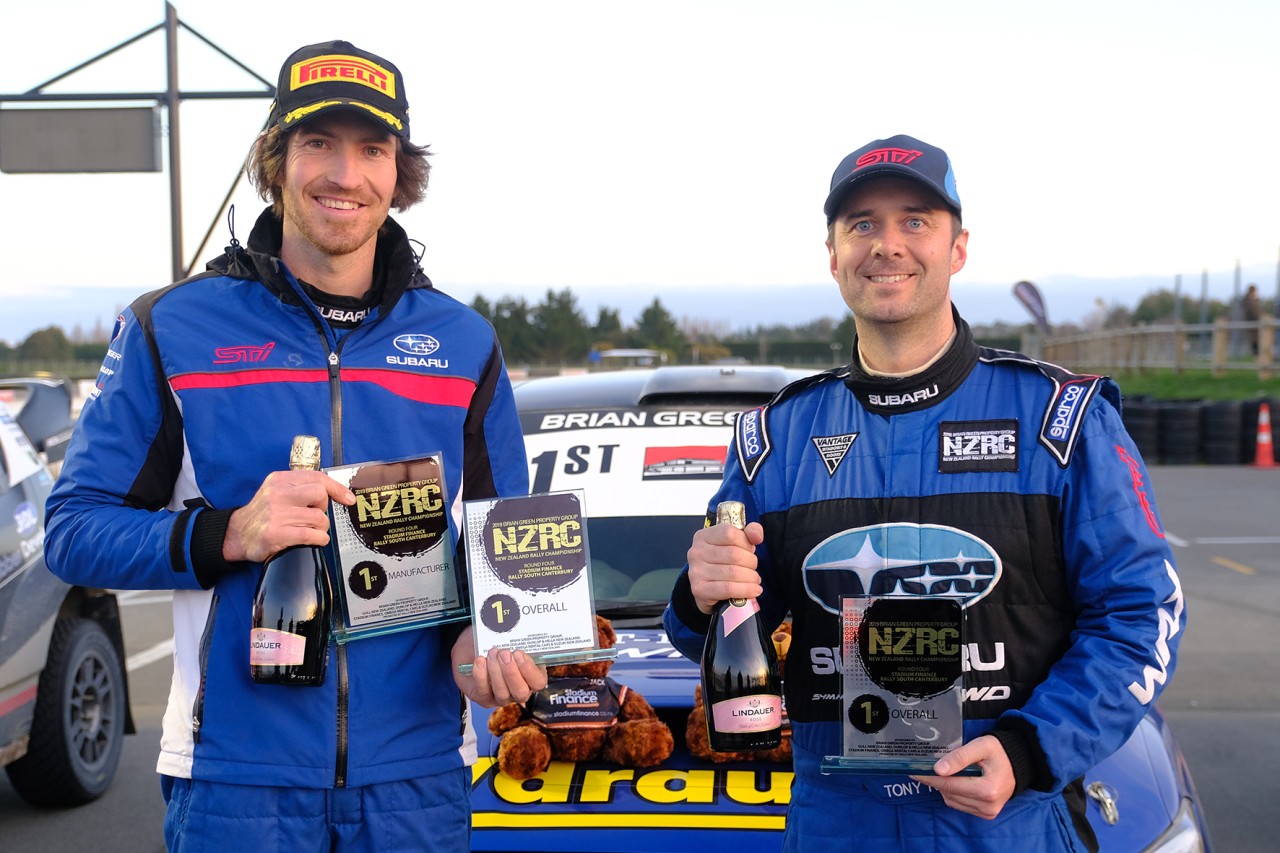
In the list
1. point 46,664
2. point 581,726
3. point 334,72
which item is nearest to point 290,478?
point 334,72

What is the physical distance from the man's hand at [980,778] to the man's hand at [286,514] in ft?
3.75

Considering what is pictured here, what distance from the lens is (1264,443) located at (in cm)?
1686

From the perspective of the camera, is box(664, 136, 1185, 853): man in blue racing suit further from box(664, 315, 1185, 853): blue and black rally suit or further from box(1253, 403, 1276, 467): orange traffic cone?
box(1253, 403, 1276, 467): orange traffic cone

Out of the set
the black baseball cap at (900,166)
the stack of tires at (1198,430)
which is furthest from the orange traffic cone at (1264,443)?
the black baseball cap at (900,166)

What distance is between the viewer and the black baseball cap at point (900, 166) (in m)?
2.24

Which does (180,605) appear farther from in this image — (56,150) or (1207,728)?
(56,150)

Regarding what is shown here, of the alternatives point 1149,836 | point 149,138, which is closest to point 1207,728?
point 1149,836

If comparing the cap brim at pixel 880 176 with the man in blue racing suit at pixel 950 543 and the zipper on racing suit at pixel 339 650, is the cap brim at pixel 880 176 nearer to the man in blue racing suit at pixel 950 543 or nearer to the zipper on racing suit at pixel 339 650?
the man in blue racing suit at pixel 950 543

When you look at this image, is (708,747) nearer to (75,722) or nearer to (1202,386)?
(75,722)

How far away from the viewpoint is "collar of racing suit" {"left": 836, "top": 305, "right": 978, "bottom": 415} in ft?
7.32

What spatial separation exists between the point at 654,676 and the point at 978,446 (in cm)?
120

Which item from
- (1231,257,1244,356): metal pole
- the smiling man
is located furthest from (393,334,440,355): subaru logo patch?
(1231,257,1244,356): metal pole

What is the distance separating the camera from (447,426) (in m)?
2.28

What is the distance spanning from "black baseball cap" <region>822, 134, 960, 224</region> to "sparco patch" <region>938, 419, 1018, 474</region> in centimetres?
45
